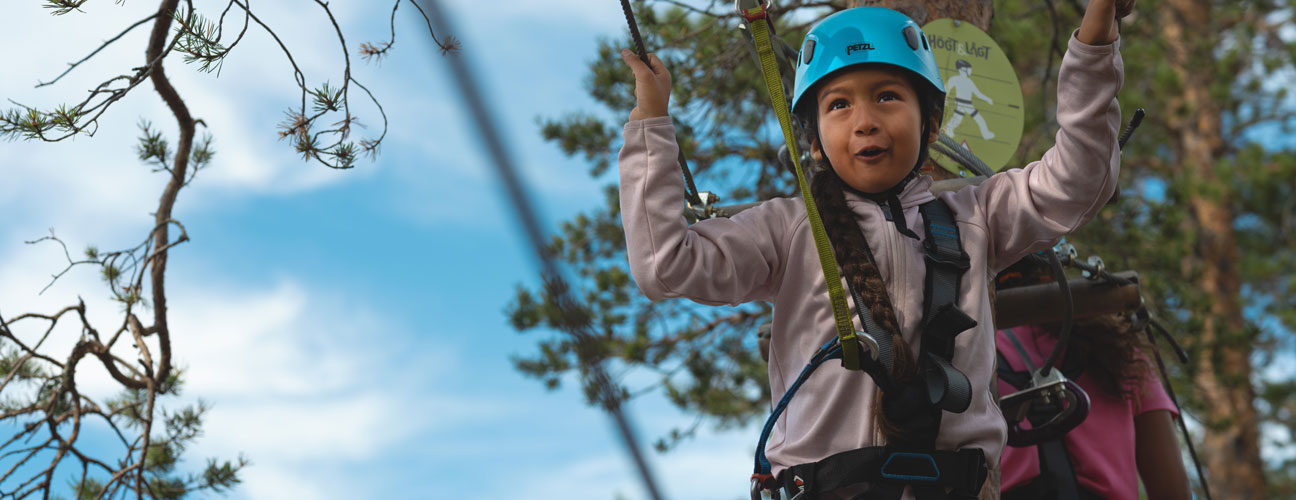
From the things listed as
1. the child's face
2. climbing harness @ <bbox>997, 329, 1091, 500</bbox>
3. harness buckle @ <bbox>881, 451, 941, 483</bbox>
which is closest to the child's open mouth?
the child's face

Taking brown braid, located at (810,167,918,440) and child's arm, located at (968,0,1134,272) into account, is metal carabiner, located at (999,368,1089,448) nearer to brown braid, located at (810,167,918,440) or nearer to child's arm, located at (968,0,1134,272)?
child's arm, located at (968,0,1134,272)

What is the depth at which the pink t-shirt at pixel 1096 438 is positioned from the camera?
2.76 metres

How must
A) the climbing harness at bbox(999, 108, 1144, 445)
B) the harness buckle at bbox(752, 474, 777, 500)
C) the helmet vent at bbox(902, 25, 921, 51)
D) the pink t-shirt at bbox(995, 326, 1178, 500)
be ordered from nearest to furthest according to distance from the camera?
the harness buckle at bbox(752, 474, 777, 500) < the helmet vent at bbox(902, 25, 921, 51) < the climbing harness at bbox(999, 108, 1144, 445) < the pink t-shirt at bbox(995, 326, 1178, 500)

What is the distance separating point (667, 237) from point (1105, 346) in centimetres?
185

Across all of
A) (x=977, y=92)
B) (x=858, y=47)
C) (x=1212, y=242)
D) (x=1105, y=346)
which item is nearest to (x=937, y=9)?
(x=977, y=92)

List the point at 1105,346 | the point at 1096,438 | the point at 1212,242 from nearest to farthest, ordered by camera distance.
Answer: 1. the point at 1096,438
2. the point at 1105,346
3. the point at 1212,242

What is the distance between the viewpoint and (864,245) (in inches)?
70.7

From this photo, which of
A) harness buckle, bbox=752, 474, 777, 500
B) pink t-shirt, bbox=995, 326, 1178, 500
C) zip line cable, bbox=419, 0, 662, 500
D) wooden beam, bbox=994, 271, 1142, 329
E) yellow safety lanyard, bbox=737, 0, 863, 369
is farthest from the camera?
pink t-shirt, bbox=995, 326, 1178, 500

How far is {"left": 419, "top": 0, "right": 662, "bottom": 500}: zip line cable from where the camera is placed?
0.49 metres

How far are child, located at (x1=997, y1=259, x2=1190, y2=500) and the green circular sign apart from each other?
14.0 inches

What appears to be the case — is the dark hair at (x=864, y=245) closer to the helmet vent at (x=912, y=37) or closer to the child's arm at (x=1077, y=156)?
the helmet vent at (x=912, y=37)

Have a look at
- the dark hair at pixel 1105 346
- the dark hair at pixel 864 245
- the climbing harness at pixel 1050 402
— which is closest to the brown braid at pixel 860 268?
the dark hair at pixel 864 245

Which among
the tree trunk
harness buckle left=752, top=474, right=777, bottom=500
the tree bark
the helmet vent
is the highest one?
the tree trunk

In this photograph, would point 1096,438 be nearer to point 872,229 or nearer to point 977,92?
point 977,92
